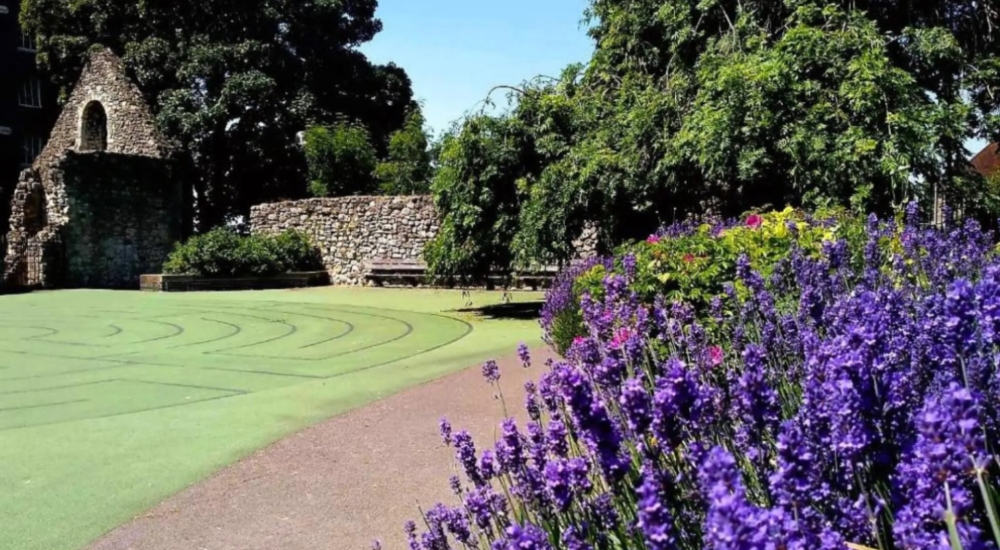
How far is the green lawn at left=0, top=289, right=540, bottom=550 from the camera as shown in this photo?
14.7 feet

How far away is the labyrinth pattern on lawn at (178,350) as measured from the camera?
7285mm

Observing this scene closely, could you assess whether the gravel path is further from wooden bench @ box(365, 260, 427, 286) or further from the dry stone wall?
the dry stone wall

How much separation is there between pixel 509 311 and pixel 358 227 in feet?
30.4

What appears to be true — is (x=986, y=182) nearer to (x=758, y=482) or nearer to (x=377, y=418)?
(x=377, y=418)

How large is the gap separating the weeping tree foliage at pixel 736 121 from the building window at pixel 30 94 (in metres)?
35.1

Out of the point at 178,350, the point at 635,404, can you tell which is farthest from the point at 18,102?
the point at 635,404

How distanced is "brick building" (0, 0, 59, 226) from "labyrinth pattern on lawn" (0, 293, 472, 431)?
2670cm

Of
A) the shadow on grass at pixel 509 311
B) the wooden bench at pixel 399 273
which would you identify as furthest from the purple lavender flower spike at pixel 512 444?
the wooden bench at pixel 399 273

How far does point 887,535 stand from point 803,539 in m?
0.71

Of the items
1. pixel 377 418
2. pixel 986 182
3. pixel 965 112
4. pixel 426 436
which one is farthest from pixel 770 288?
pixel 986 182

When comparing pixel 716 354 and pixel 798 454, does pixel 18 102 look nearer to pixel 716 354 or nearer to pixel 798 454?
pixel 716 354

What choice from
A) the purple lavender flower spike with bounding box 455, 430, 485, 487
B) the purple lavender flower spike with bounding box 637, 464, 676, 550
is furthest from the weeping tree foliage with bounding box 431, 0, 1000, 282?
the purple lavender flower spike with bounding box 637, 464, 676, 550

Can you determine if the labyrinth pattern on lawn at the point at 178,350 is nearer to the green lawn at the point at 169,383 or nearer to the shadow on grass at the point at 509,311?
the green lawn at the point at 169,383

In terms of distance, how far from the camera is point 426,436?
5453 millimetres
